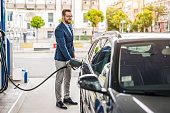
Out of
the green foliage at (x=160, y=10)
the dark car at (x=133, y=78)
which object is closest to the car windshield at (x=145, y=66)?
the dark car at (x=133, y=78)

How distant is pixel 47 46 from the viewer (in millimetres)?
26625

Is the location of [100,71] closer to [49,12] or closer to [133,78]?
[133,78]

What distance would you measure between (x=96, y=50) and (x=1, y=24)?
375cm

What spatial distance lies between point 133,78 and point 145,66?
27cm

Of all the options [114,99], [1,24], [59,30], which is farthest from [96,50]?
[1,24]

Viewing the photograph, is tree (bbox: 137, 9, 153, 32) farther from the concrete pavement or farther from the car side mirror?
the car side mirror

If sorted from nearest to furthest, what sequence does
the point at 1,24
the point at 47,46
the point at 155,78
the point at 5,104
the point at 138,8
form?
the point at 155,78, the point at 5,104, the point at 1,24, the point at 47,46, the point at 138,8

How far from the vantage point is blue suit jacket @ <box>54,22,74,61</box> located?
593 cm

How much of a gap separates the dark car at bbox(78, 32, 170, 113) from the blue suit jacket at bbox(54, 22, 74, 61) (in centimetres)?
207

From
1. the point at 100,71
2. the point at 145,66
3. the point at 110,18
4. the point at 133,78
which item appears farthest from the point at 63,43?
the point at 110,18

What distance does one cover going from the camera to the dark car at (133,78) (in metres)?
2.55

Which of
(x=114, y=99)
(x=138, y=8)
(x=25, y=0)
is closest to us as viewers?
(x=114, y=99)

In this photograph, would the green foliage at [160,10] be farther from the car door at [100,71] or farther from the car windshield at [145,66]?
the car windshield at [145,66]

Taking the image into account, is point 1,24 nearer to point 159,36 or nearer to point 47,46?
point 159,36
